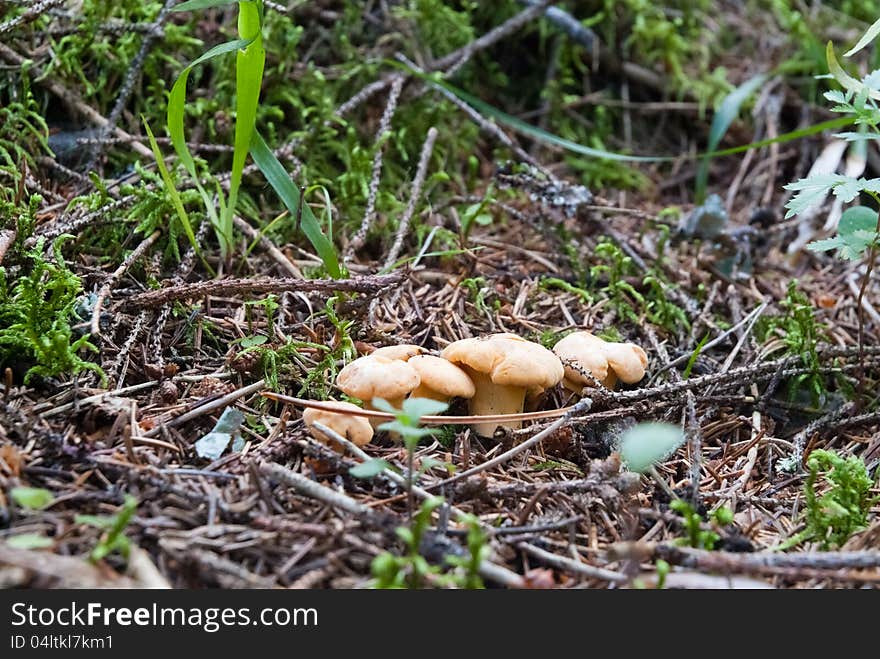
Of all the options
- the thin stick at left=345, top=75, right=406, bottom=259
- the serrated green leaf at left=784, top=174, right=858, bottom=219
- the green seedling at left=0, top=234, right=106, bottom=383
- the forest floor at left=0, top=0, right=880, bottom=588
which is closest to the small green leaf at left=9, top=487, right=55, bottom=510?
the forest floor at left=0, top=0, right=880, bottom=588

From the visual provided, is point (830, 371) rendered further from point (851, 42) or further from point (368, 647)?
point (851, 42)

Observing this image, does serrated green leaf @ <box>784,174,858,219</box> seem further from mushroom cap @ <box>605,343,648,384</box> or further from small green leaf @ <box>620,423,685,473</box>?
small green leaf @ <box>620,423,685,473</box>

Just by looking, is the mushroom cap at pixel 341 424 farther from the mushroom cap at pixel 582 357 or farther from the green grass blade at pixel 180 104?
the green grass blade at pixel 180 104

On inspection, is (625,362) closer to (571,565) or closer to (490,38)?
(571,565)

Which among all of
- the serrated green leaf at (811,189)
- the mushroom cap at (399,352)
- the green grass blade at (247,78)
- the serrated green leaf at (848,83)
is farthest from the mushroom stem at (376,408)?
the serrated green leaf at (848,83)

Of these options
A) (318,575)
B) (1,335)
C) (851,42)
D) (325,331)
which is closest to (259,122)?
(325,331)

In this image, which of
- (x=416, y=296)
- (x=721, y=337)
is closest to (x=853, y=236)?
(x=721, y=337)
